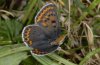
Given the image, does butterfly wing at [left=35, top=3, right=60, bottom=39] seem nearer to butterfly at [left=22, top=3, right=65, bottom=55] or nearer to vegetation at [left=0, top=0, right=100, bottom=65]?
butterfly at [left=22, top=3, right=65, bottom=55]

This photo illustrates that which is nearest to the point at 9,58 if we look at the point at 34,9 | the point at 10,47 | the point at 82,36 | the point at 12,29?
the point at 10,47

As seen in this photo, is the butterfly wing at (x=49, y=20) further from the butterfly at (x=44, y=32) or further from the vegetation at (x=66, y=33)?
the vegetation at (x=66, y=33)

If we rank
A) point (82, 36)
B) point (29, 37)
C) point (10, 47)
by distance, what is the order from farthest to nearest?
point (82, 36) < point (10, 47) < point (29, 37)

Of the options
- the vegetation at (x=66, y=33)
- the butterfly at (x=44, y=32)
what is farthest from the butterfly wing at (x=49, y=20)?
the vegetation at (x=66, y=33)

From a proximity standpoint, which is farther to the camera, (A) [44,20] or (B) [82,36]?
(B) [82,36]

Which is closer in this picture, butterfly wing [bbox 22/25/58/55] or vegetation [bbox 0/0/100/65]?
butterfly wing [bbox 22/25/58/55]

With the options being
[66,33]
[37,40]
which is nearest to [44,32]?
[37,40]

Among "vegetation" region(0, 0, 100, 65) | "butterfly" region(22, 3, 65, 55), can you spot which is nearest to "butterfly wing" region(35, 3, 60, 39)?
"butterfly" region(22, 3, 65, 55)

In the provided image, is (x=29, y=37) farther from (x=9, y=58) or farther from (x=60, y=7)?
(x=60, y=7)

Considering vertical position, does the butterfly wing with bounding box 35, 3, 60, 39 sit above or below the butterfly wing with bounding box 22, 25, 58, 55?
above
